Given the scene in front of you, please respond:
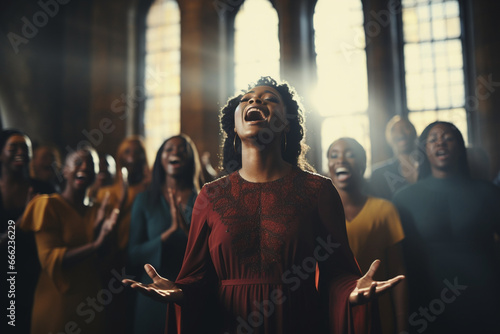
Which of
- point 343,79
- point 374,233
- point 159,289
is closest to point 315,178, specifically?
point 159,289

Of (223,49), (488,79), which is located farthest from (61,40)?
(488,79)

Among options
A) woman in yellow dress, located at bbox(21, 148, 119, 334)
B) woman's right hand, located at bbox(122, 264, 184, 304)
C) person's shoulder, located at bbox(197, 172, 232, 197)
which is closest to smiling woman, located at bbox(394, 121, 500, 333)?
person's shoulder, located at bbox(197, 172, 232, 197)

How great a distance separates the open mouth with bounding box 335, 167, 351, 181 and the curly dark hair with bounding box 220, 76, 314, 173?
32.2 inches

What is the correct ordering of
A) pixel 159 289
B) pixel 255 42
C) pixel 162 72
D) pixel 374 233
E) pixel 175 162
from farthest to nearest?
pixel 162 72 → pixel 255 42 → pixel 175 162 → pixel 374 233 → pixel 159 289

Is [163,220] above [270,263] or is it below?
above

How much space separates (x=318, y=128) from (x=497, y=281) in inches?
203

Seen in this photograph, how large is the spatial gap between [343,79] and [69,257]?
19.0 ft

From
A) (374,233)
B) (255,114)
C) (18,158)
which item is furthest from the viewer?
(18,158)

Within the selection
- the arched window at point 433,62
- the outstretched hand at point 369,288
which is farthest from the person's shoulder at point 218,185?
the arched window at point 433,62

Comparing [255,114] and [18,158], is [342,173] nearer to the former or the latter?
[255,114]

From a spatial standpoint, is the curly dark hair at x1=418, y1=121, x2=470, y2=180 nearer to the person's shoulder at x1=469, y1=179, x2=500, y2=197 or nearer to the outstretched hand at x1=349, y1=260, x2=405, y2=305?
the person's shoulder at x1=469, y1=179, x2=500, y2=197

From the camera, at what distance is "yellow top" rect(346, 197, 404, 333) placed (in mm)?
3129

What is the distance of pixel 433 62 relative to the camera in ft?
26.3

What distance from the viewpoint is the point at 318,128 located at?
8.19 m
